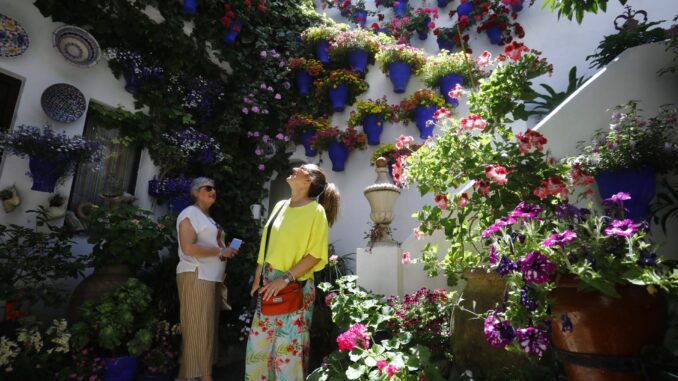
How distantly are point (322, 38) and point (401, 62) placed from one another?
4.55 feet

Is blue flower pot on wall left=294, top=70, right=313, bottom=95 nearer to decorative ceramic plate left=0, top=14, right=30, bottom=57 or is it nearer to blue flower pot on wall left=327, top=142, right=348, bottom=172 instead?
blue flower pot on wall left=327, top=142, right=348, bottom=172

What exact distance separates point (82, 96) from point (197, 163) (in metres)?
1.42

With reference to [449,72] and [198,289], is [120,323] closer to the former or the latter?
[198,289]

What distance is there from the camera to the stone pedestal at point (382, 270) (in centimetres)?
287

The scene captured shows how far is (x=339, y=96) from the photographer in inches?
198

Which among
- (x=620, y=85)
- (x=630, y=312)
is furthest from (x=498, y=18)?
(x=630, y=312)

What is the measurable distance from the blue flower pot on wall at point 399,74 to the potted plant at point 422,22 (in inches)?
45.4

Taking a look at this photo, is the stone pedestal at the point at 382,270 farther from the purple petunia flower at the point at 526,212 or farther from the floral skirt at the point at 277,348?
the purple petunia flower at the point at 526,212

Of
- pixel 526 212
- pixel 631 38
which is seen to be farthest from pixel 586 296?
pixel 631 38

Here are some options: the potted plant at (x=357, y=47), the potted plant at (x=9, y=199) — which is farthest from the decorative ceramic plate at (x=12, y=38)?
the potted plant at (x=357, y=47)

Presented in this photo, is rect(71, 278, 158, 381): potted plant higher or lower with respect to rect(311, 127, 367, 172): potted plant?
lower

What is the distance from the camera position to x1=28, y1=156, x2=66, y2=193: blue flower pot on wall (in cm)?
338

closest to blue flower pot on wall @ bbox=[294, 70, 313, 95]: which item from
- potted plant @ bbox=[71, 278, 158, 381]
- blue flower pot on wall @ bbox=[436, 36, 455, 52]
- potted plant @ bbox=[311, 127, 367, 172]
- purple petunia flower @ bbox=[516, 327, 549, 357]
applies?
potted plant @ bbox=[311, 127, 367, 172]

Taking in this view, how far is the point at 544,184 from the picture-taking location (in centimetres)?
187
